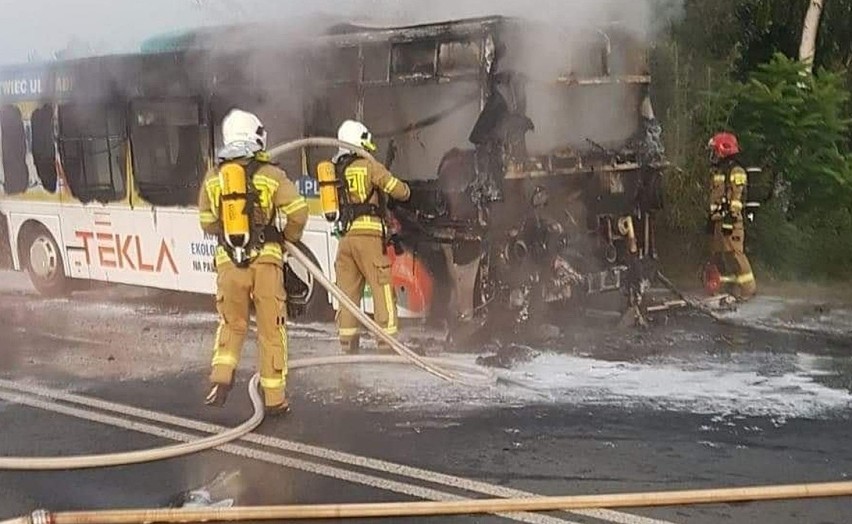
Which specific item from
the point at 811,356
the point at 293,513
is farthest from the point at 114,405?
the point at 811,356

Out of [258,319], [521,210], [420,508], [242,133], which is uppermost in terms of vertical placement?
[242,133]

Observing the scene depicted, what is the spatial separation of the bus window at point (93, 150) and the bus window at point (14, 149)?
1.37ft

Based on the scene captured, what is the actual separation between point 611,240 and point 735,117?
78.5 inches

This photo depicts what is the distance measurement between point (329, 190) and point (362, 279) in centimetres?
60

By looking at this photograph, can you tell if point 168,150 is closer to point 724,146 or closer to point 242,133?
point 242,133

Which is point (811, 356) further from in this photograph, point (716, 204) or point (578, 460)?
point (578, 460)

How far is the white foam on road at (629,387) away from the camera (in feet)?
17.9

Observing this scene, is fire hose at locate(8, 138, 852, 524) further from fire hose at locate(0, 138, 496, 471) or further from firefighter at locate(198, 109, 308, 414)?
firefighter at locate(198, 109, 308, 414)

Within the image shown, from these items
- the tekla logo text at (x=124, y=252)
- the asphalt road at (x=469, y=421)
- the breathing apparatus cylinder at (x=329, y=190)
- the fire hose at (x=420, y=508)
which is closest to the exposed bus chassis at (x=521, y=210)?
the asphalt road at (x=469, y=421)

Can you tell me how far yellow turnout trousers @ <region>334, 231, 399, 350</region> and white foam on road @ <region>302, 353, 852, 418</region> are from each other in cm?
32

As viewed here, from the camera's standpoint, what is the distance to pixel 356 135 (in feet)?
20.5

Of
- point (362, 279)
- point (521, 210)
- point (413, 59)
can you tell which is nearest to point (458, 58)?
point (413, 59)

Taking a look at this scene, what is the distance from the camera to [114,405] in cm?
571

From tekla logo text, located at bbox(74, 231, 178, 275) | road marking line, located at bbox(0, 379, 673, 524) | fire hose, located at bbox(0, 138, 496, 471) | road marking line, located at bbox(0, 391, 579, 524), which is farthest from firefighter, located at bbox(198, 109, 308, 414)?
tekla logo text, located at bbox(74, 231, 178, 275)
